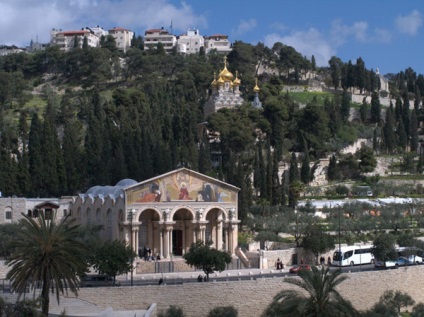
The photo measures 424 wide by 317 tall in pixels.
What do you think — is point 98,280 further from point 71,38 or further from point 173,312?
point 71,38

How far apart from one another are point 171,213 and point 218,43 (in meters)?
93.1

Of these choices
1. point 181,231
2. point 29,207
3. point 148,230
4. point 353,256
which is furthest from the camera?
point 29,207

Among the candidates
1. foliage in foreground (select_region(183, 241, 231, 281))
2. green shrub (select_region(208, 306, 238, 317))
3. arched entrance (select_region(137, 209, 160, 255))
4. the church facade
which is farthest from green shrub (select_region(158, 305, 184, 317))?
arched entrance (select_region(137, 209, 160, 255))

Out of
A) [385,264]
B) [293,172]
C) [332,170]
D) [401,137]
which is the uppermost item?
[401,137]

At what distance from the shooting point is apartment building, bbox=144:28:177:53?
142000 millimetres

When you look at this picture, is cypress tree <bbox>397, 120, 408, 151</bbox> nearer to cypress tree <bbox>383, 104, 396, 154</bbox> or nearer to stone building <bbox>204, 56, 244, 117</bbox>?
cypress tree <bbox>383, 104, 396, 154</bbox>

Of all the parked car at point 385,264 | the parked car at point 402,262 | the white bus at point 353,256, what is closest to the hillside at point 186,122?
the white bus at point 353,256

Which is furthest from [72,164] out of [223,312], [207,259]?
[223,312]

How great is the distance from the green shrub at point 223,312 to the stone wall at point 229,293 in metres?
0.68

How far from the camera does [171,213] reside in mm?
51938

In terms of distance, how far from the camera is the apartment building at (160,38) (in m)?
142

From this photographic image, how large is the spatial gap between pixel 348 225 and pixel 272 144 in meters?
25.2

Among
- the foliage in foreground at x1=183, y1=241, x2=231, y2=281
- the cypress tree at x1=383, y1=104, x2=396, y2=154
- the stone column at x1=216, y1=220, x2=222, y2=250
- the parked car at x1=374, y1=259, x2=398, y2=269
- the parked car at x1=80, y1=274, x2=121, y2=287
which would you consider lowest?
the parked car at x1=80, y1=274, x2=121, y2=287

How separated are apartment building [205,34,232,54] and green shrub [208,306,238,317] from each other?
101885 millimetres
